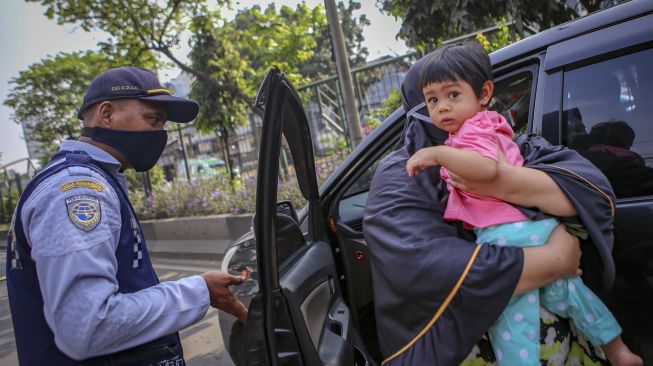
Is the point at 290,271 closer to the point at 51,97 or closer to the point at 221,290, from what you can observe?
the point at 221,290

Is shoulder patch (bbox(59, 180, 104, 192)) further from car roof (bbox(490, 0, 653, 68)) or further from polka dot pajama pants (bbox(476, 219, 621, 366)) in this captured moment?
car roof (bbox(490, 0, 653, 68))

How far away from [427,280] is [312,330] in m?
0.51

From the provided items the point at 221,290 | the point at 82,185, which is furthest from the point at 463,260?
the point at 82,185

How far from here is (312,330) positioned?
154cm

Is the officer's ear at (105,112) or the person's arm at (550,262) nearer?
the person's arm at (550,262)

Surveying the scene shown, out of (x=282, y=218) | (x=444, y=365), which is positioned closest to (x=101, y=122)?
(x=282, y=218)

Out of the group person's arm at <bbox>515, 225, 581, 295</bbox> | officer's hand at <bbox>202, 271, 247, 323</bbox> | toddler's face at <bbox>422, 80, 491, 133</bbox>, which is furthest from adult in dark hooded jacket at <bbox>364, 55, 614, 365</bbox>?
officer's hand at <bbox>202, 271, 247, 323</bbox>

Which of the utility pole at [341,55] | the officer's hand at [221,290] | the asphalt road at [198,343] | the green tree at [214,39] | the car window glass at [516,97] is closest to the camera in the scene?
the officer's hand at [221,290]

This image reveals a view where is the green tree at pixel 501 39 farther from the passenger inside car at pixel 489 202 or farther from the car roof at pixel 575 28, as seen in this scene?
the passenger inside car at pixel 489 202

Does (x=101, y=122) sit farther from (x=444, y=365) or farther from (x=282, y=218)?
(x=444, y=365)

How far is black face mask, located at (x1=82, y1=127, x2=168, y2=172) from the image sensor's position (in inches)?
57.9

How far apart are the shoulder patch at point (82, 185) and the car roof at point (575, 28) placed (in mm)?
1459

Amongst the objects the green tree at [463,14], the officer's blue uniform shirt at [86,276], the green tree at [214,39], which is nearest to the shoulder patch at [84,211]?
the officer's blue uniform shirt at [86,276]

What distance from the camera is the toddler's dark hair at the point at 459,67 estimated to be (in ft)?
4.26
